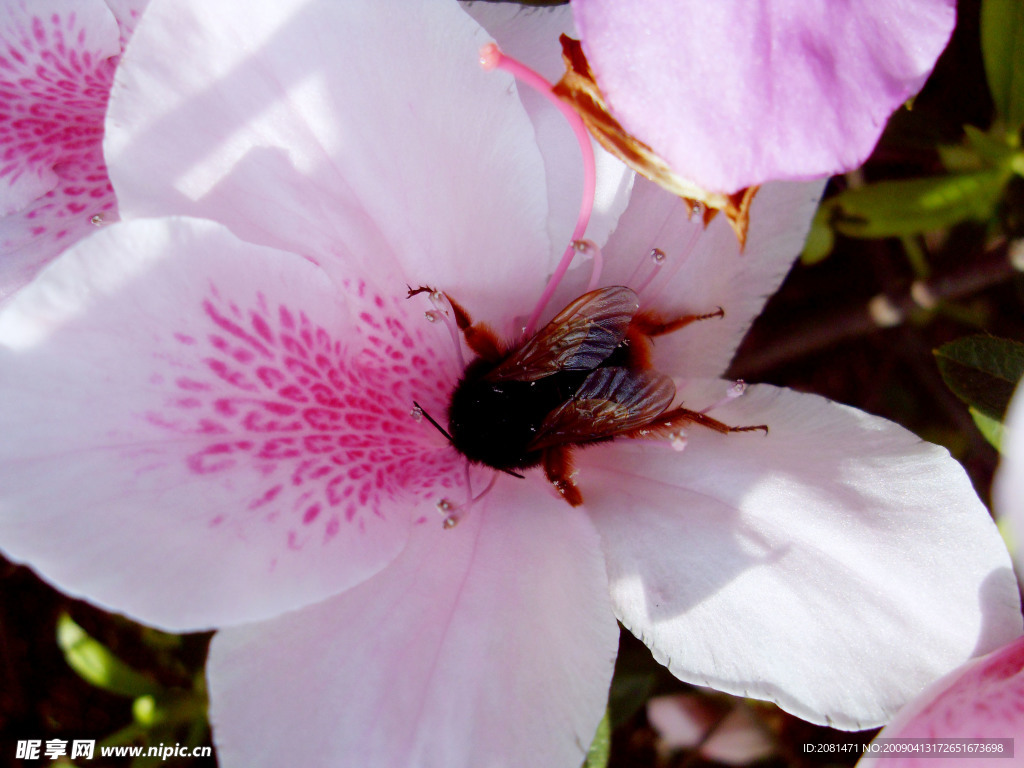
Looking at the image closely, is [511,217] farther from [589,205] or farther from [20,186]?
[20,186]

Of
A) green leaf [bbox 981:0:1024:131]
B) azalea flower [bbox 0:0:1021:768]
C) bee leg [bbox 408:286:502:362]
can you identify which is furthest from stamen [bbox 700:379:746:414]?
green leaf [bbox 981:0:1024:131]

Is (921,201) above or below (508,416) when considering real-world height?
below

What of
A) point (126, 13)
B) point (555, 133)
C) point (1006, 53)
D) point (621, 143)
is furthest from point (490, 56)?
point (1006, 53)

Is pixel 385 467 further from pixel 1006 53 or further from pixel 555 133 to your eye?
pixel 1006 53

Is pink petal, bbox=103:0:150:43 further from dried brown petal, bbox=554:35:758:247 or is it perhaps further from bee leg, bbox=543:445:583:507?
bee leg, bbox=543:445:583:507

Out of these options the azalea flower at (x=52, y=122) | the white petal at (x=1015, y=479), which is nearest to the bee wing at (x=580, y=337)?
the white petal at (x=1015, y=479)

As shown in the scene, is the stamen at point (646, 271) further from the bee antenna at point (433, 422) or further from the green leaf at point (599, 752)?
the green leaf at point (599, 752)
